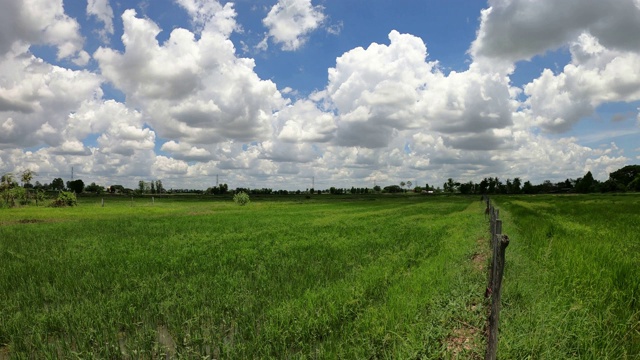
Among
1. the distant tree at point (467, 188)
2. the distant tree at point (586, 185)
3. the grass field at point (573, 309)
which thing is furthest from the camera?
the distant tree at point (467, 188)

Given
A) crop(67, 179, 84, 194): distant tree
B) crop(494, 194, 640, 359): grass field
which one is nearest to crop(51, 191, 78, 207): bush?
crop(494, 194, 640, 359): grass field

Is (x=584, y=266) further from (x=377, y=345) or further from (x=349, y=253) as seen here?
(x=349, y=253)

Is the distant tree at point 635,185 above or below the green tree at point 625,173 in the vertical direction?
below

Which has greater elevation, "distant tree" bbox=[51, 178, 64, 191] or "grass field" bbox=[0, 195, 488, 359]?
"distant tree" bbox=[51, 178, 64, 191]

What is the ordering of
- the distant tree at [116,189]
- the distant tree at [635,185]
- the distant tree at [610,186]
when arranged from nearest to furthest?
the distant tree at [635,185] → the distant tree at [610,186] → the distant tree at [116,189]

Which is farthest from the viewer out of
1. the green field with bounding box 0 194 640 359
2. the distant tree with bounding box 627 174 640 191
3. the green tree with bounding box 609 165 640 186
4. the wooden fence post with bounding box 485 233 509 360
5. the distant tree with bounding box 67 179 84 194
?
the green tree with bounding box 609 165 640 186

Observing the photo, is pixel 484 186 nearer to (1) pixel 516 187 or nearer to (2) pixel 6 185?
(1) pixel 516 187

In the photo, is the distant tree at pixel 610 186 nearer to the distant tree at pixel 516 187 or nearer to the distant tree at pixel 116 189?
the distant tree at pixel 516 187

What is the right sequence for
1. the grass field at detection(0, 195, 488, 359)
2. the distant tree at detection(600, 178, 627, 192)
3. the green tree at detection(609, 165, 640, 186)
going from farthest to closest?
the green tree at detection(609, 165, 640, 186) < the distant tree at detection(600, 178, 627, 192) < the grass field at detection(0, 195, 488, 359)

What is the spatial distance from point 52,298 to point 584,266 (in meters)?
12.9

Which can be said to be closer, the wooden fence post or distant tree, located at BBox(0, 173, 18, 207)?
the wooden fence post

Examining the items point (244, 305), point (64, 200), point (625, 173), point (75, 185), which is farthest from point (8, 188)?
point (625, 173)

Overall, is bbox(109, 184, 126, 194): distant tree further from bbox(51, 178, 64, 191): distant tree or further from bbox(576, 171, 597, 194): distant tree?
bbox(576, 171, 597, 194): distant tree

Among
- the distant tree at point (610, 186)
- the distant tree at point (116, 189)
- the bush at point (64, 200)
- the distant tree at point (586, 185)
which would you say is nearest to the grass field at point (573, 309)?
the bush at point (64, 200)
